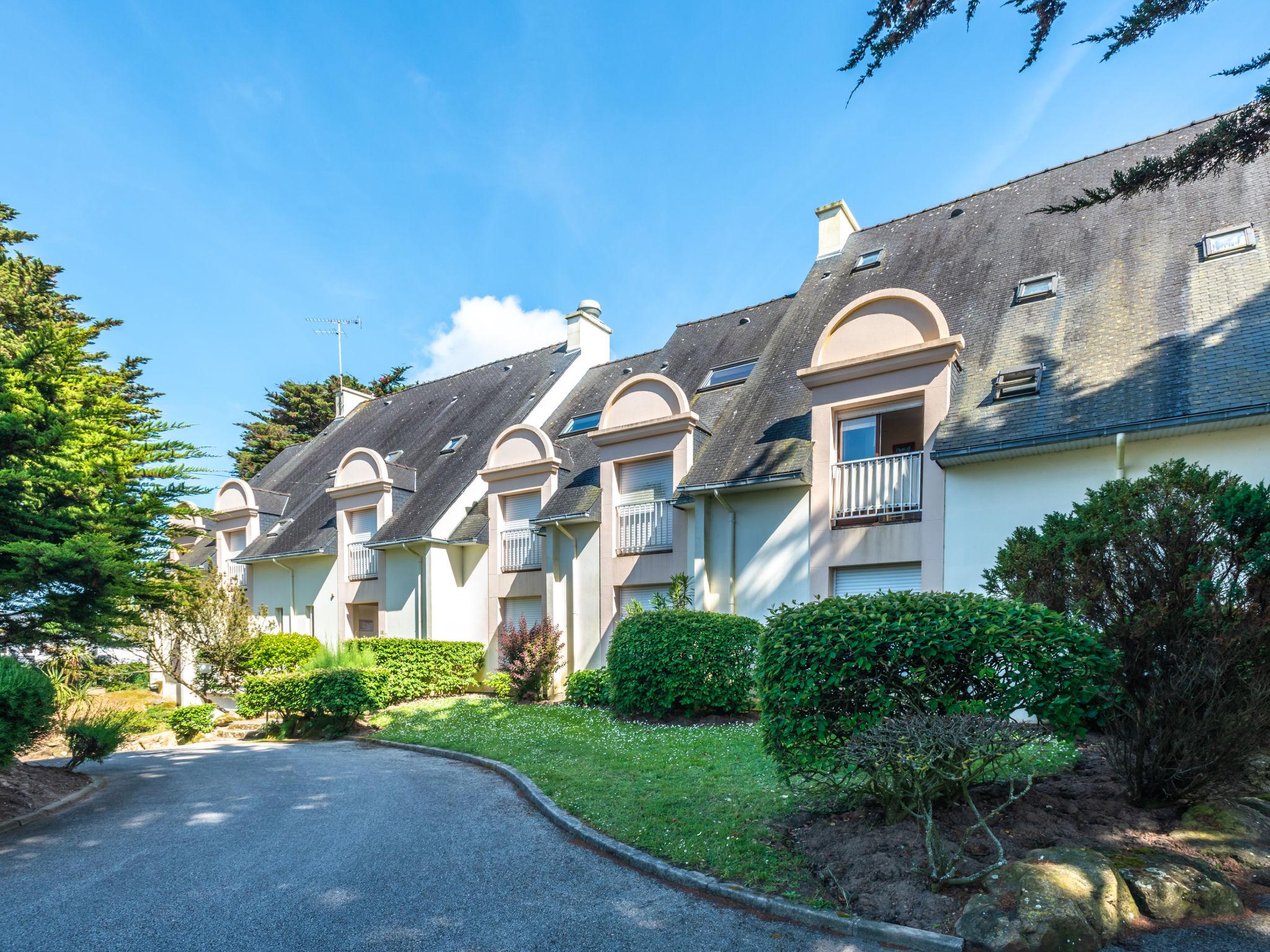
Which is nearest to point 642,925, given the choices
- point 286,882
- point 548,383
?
point 286,882

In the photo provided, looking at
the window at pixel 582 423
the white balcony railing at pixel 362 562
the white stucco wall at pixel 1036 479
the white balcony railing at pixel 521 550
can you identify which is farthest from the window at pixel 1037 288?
the white balcony railing at pixel 362 562

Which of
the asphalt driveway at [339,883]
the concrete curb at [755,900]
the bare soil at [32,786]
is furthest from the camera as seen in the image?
the bare soil at [32,786]

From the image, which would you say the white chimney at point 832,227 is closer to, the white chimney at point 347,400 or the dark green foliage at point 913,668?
the dark green foliage at point 913,668

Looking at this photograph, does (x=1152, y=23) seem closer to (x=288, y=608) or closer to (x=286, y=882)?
(x=286, y=882)

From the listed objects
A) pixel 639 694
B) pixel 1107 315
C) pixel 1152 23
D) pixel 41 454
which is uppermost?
pixel 1152 23

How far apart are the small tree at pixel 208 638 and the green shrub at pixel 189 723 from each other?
8.20ft

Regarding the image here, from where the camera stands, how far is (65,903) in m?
4.61

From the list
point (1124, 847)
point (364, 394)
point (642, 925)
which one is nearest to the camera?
point (642, 925)

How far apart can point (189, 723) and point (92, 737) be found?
589cm

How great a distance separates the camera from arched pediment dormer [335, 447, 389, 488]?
18344 millimetres

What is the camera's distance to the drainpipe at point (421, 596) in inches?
647

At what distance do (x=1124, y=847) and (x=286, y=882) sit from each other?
18.9ft

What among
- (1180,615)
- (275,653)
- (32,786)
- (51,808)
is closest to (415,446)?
(275,653)

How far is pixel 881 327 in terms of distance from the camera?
11.3 metres
